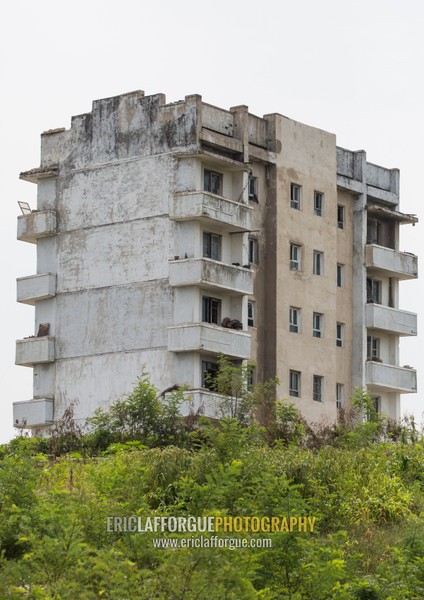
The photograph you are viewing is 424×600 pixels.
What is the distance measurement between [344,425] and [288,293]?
17.9 metres

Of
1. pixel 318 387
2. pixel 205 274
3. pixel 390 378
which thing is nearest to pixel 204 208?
pixel 205 274

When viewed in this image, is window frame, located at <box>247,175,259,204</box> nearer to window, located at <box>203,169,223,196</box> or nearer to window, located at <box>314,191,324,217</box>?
window, located at <box>203,169,223,196</box>

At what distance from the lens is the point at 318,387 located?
56156 mm

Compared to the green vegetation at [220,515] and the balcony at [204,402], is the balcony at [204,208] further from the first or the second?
the green vegetation at [220,515]

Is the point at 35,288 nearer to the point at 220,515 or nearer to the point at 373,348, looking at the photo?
the point at 373,348

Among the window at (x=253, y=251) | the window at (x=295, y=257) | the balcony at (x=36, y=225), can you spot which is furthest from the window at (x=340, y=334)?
the balcony at (x=36, y=225)

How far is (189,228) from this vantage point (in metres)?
51.3

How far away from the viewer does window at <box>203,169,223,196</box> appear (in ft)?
172

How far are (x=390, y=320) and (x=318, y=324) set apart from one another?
14.0 ft

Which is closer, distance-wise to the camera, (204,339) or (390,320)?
(204,339)

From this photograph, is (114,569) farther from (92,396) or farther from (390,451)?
(92,396)

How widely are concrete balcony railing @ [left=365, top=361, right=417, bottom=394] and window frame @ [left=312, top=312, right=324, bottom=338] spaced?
292cm

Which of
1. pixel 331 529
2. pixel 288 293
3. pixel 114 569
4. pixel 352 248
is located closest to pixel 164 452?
pixel 331 529

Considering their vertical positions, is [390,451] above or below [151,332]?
below
